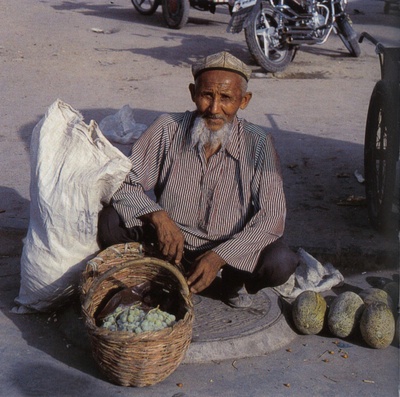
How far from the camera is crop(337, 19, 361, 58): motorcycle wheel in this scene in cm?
1009

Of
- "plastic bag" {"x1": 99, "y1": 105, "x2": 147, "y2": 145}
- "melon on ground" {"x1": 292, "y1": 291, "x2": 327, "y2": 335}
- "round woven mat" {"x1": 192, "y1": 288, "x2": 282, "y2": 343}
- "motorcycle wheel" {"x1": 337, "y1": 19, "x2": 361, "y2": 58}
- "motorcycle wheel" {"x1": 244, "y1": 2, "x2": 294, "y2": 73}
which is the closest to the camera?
"round woven mat" {"x1": 192, "y1": 288, "x2": 282, "y2": 343}

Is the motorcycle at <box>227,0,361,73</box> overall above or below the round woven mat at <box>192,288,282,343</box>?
above

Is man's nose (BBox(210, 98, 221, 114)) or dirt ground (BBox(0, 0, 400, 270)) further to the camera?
dirt ground (BBox(0, 0, 400, 270))

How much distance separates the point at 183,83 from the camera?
875 centimetres

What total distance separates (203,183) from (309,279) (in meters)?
0.95

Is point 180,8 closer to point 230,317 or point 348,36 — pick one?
point 348,36

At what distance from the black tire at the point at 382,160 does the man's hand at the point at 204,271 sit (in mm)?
1517

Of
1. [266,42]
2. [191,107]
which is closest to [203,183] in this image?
[191,107]

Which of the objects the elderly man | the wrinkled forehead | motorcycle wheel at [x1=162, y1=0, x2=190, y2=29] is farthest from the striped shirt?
motorcycle wheel at [x1=162, y1=0, x2=190, y2=29]

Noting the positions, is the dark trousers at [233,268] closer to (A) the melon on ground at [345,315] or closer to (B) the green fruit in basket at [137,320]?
(A) the melon on ground at [345,315]

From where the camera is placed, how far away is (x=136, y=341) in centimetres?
294

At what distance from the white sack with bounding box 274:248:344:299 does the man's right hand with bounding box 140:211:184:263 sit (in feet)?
2.71

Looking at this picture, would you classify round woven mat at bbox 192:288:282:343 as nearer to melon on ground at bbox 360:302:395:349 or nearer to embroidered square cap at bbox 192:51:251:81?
melon on ground at bbox 360:302:395:349

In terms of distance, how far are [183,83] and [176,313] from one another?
564 centimetres
